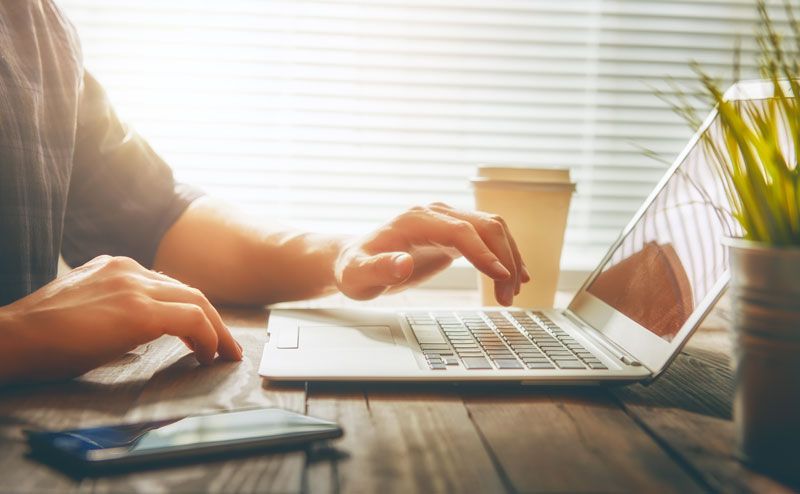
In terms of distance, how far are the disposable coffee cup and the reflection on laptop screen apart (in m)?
0.10

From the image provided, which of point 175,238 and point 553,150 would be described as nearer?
point 175,238

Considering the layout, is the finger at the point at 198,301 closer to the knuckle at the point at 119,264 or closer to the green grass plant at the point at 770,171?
the knuckle at the point at 119,264

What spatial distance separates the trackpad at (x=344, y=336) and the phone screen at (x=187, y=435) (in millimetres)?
198

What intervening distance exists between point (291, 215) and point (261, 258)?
585 mm

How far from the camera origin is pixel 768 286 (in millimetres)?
484

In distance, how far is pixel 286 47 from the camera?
1.67 m

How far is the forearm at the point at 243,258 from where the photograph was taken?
1.10 m

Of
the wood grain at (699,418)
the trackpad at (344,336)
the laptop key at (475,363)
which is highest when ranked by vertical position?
the laptop key at (475,363)

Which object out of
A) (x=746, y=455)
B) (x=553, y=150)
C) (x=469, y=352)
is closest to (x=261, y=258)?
(x=469, y=352)

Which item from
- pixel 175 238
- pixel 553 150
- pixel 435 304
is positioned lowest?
pixel 435 304

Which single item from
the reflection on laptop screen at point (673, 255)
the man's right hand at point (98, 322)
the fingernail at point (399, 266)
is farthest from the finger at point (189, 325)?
the reflection on laptop screen at point (673, 255)

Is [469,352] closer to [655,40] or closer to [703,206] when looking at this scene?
[703,206]

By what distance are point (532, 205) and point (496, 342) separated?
0.34 meters

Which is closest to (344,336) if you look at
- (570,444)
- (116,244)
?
(570,444)
